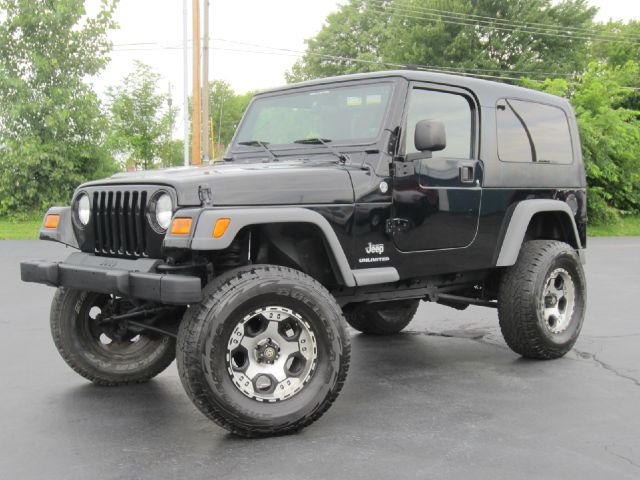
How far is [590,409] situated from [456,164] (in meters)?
1.89

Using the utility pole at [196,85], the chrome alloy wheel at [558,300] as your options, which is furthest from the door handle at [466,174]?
the utility pole at [196,85]

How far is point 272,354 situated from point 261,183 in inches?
38.2

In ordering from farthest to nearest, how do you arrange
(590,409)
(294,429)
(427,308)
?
(427,308)
(590,409)
(294,429)

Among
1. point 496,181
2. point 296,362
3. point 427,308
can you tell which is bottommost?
point 427,308

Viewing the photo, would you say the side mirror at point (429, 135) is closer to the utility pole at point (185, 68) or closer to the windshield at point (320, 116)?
the windshield at point (320, 116)

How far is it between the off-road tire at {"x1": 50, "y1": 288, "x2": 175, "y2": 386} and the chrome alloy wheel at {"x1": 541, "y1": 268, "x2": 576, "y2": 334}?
301 cm

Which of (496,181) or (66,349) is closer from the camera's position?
(66,349)

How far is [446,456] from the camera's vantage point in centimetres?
375

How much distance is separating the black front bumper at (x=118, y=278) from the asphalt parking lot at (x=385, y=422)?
811 mm

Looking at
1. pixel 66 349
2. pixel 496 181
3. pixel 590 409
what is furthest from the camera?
pixel 496 181

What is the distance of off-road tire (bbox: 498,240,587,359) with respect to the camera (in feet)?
18.8

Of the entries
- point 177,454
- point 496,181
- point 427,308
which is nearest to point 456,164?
point 496,181

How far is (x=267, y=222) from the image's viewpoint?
160 inches

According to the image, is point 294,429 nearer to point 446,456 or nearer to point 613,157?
point 446,456
